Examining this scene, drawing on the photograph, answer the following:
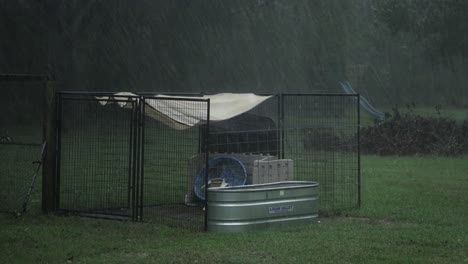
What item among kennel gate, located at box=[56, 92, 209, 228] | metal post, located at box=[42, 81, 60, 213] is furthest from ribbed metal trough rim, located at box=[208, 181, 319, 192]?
metal post, located at box=[42, 81, 60, 213]

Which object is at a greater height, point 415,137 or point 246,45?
point 246,45

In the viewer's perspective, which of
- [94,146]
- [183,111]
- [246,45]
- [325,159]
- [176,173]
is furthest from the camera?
[246,45]

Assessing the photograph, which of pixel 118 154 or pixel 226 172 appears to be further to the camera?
pixel 118 154

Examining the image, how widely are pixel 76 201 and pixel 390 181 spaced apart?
583 centimetres

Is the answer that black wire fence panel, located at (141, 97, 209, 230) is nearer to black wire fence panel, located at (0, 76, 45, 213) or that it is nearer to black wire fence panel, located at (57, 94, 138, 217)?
black wire fence panel, located at (57, 94, 138, 217)

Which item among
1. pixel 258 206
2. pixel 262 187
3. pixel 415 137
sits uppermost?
pixel 415 137

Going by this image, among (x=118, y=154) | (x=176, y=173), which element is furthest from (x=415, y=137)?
(x=118, y=154)

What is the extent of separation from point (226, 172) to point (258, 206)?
177 centimetres

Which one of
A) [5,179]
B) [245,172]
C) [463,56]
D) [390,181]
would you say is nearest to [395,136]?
[390,181]

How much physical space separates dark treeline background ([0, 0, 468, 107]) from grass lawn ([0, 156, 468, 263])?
16.2m

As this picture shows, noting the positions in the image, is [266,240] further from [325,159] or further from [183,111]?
[325,159]

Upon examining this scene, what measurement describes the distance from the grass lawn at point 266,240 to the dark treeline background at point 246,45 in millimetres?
16231

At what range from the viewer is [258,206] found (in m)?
8.52

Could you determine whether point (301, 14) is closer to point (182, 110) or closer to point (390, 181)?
point (390, 181)
